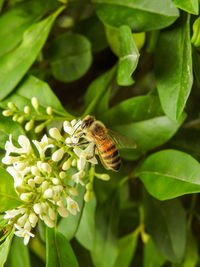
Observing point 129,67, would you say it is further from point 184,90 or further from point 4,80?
point 4,80

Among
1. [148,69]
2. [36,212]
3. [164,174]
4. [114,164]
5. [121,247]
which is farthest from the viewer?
[148,69]

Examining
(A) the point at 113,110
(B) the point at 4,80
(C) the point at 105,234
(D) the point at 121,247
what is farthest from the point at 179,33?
(D) the point at 121,247

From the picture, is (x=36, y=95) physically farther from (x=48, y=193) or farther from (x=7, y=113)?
(x=48, y=193)

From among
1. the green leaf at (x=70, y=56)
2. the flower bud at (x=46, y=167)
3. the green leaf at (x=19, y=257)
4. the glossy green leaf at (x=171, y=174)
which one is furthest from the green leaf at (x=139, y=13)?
the green leaf at (x=19, y=257)

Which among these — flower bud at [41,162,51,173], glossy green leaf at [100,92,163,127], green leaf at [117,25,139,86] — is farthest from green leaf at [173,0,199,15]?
flower bud at [41,162,51,173]

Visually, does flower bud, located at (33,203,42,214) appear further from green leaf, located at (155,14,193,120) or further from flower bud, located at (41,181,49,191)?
green leaf, located at (155,14,193,120)
